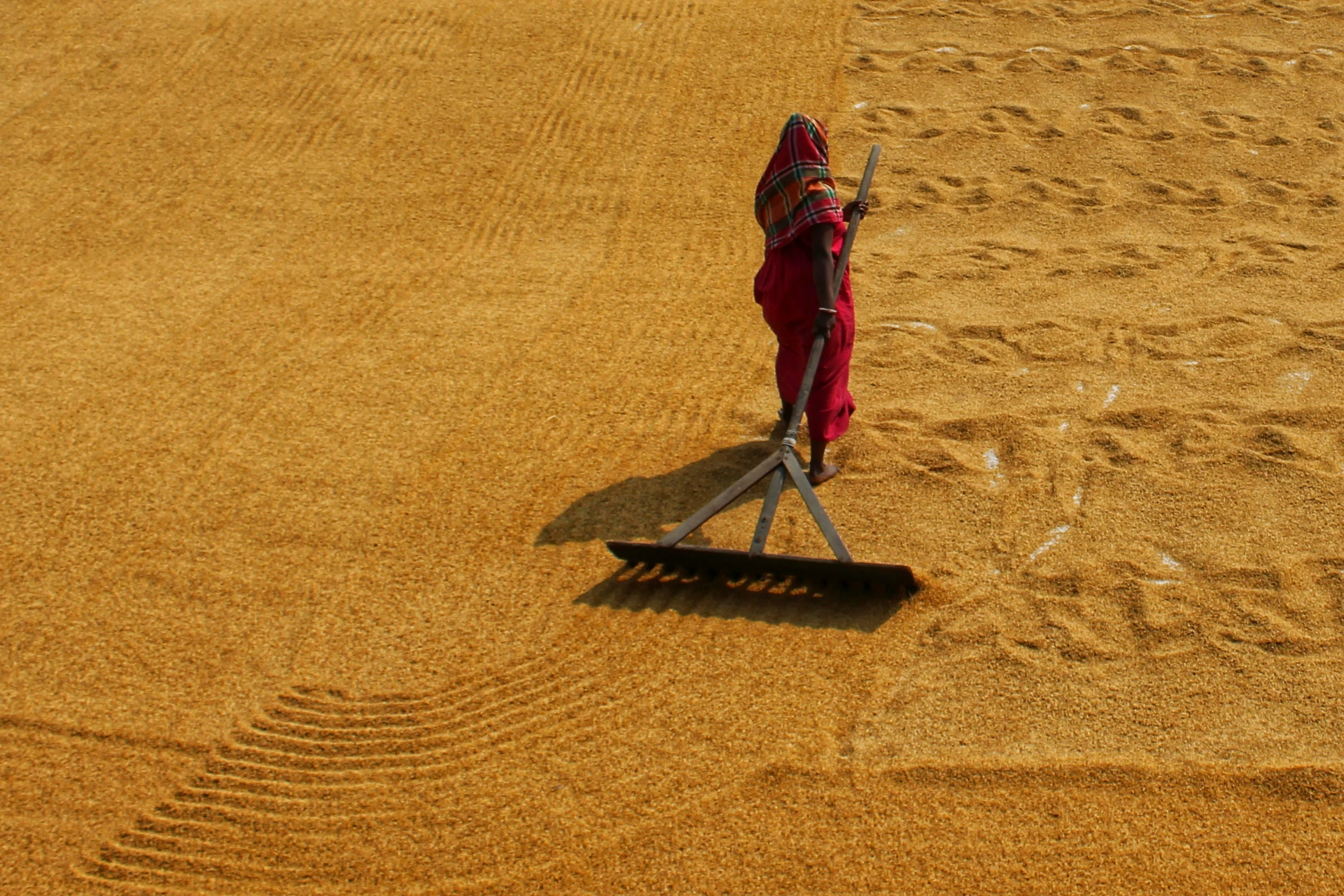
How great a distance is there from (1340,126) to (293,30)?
7456 millimetres

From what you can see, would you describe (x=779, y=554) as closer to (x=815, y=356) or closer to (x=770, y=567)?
(x=770, y=567)

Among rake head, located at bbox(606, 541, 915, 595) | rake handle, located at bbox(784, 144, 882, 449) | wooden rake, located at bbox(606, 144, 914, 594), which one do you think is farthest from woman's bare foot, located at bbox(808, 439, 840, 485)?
rake head, located at bbox(606, 541, 915, 595)

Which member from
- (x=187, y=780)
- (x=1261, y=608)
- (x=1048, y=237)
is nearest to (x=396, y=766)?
(x=187, y=780)

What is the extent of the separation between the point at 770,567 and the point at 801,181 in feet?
4.58

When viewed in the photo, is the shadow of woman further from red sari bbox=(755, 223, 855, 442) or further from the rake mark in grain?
the rake mark in grain

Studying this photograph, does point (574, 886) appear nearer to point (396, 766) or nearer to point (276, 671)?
point (396, 766)

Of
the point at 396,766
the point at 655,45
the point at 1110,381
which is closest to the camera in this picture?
the point at 396,766

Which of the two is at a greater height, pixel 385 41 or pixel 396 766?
pixel 385 41

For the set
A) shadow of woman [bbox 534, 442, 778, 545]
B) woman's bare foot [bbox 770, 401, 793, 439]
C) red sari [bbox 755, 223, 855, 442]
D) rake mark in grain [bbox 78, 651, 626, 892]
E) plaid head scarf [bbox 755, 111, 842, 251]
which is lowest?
rake mark in grain [bbox 78, 651, 626, 892]

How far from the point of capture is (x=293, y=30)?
9.09 meters

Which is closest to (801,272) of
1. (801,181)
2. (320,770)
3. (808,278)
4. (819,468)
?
(808,278)

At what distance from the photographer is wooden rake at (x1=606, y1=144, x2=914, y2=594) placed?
3.88 meters

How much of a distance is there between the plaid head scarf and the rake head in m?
1.20

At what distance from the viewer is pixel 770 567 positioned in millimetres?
3957
